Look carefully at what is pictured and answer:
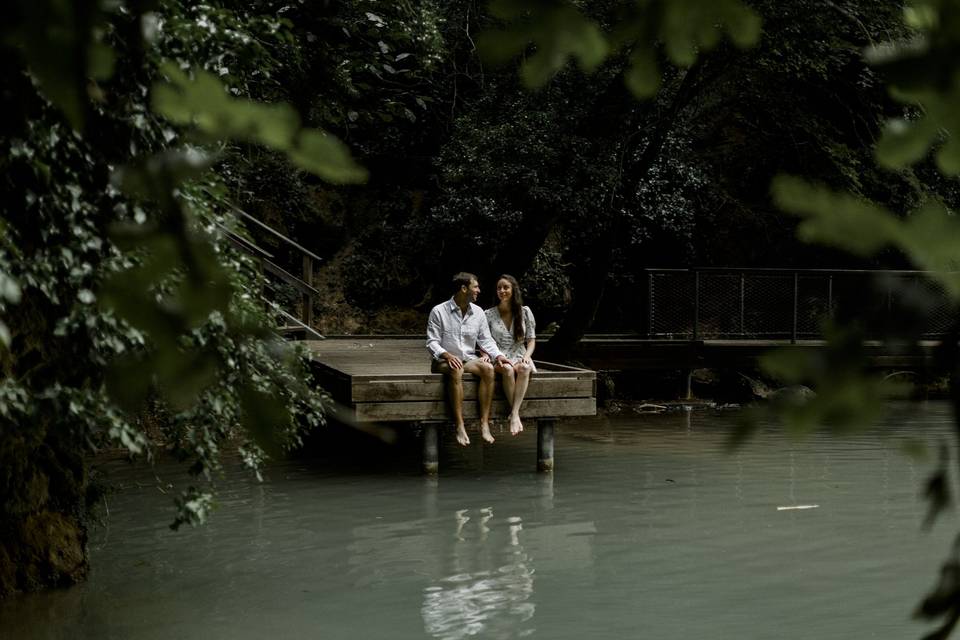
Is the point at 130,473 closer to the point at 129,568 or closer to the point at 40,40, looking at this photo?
the point at 129,568

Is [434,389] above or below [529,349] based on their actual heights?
below

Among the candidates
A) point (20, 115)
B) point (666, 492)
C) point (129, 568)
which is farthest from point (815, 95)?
point (20, 115)

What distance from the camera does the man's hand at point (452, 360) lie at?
36.3 feet

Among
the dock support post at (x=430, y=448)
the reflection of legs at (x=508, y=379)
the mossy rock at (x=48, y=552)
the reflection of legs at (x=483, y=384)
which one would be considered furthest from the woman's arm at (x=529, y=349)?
the mossy rock at (x=48, y=552)

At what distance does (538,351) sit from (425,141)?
533cm

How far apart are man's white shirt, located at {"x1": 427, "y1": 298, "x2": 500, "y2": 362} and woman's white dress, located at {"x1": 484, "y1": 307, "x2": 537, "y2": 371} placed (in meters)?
0.15

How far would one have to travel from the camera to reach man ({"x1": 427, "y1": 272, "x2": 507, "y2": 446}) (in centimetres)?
1116

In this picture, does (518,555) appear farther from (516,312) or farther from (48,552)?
(516,312)

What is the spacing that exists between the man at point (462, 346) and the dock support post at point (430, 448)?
36cm

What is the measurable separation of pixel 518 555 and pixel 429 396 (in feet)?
11.4

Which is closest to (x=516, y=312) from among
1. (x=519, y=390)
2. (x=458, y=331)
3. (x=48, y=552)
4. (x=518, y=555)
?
(x=458, y=331)

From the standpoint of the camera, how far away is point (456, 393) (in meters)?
11.1

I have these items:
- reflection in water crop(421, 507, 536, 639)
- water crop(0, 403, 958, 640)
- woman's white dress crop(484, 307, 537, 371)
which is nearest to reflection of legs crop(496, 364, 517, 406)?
woman's white dress crop(484, 307, 537, 371)

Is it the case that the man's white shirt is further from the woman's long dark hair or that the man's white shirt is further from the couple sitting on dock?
the woman's long dark hair
